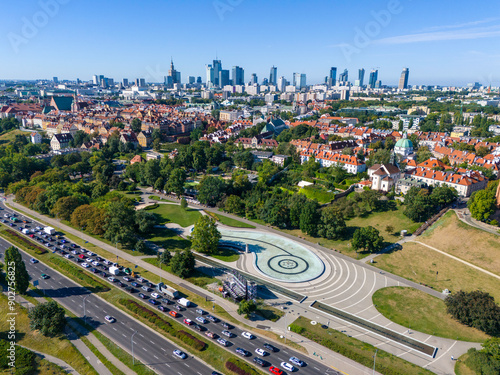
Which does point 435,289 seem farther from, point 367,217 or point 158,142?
point 158,142

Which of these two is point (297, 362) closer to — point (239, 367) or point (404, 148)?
point (239, 367)

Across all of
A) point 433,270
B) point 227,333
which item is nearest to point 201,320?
point 227,333

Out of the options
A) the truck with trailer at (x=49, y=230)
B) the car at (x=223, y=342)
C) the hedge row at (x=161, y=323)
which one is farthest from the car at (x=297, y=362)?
the truck with trailer at (x=49, y=230)

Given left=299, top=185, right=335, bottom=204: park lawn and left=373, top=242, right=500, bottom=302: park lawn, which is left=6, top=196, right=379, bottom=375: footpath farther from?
left=299, top=185, right=335, bottom=204: park lawn

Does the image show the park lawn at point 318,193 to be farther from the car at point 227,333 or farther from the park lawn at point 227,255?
the car at point 227,333

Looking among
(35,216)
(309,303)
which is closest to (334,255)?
(309,303)

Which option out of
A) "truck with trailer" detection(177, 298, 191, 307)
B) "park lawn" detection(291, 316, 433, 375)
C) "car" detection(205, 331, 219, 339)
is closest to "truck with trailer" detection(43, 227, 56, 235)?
"truck with trailer" detection(177, 298, 191, 307)

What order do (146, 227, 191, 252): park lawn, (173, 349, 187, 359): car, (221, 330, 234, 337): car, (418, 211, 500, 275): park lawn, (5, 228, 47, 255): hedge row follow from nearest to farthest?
1. (173, 349, 187, 359): car
2. (221, 330, 234, 337): car
3. (418, 211, 500, 275): park lawn
4. (5, 228, 47, 255): hedge row
5. (146, 227, 191, 252): park lawn
